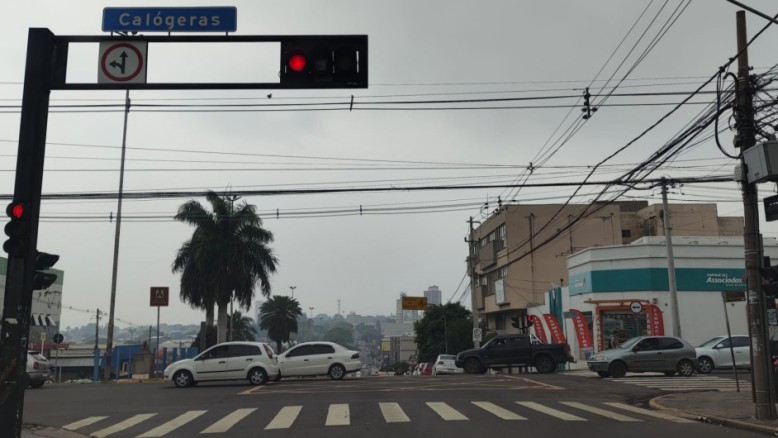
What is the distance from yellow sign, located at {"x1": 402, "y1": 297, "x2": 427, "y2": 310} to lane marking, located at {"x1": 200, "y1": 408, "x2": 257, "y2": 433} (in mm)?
55662

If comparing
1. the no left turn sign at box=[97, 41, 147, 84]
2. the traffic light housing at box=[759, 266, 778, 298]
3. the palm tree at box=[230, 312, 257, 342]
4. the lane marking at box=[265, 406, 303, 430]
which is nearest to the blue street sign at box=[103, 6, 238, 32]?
the no left turn sign at box=[97, 41, 147, 84]

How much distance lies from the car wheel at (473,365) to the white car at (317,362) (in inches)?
214

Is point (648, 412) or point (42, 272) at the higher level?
point (42, 272)

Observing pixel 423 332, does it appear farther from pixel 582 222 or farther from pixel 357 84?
pixel 357 84

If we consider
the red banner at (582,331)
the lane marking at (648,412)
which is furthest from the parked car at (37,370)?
the red banner at (582,331)

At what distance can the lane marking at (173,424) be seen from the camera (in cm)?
1182

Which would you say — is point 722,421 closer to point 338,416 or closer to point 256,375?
point 338,416

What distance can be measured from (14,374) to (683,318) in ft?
108

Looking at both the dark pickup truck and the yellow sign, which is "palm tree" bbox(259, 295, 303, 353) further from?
the dark pickup truck

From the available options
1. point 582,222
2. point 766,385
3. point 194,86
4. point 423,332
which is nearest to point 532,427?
point 766,385

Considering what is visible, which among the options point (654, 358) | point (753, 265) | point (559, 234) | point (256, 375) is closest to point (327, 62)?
point (753, 265)

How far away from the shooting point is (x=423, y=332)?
75.2m

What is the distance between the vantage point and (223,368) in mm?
22953

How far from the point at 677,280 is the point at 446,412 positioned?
25.7 m
